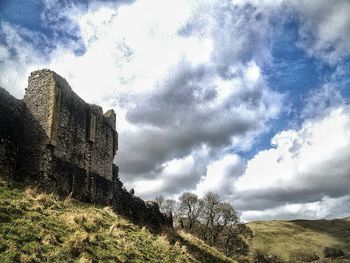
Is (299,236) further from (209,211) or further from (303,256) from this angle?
(209,211)

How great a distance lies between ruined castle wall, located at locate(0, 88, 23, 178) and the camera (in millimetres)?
21980

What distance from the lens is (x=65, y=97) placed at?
2550cm

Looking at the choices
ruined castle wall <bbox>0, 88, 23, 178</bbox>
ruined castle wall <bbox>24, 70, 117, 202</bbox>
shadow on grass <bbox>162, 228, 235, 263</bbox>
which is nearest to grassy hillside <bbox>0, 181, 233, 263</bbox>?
ruined castle wall <bbox>24, 70, 117, 202</bbox>

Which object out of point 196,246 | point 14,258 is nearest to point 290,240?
point 196,246

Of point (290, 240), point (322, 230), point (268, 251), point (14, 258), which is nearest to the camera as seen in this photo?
point (14, 258)

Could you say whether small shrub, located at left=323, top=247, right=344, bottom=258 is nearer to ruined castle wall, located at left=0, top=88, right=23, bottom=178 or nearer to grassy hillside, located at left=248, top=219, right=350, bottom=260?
grassy hillside, located at left=248, top=219, right=350, bottom=260

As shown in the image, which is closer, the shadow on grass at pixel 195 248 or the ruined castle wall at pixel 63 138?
the ruined castle wall at pixel 63 138

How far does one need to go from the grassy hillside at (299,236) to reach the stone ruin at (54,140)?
343ft

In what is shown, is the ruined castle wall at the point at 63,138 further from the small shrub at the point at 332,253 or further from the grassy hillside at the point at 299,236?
the small shrub at the point at 332,253

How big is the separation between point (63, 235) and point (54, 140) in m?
9.12

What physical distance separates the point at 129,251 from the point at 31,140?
10242 millimetres

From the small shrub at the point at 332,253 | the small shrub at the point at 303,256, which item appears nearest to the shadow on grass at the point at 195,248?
the small shrub at the point at 303,256

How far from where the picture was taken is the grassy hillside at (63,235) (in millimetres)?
13430

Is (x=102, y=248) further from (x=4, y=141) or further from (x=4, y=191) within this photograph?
(x=4, y=141)
